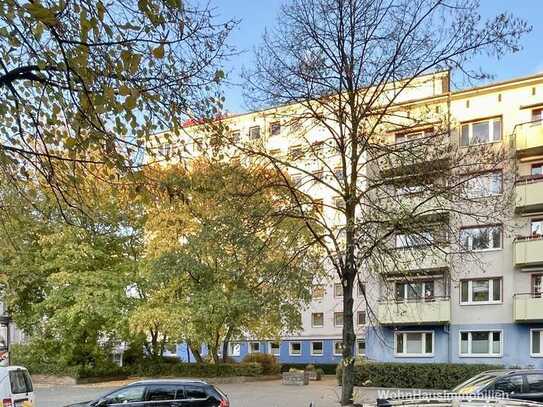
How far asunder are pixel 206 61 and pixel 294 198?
7894 millimetres

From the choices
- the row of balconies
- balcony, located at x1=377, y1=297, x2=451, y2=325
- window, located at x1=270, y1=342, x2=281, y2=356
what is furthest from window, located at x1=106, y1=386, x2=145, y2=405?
window, located at x1=270, y1=342, x2=281, y2=356

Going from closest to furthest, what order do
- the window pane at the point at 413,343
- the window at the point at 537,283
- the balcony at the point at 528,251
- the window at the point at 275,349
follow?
the balcony at the point at 528,251, the window at the point at 537,283, the window pane at the point at 413,343, the window at the point at 275,349

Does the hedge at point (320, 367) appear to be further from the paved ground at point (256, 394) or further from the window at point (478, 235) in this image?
the window at point (478, 235)

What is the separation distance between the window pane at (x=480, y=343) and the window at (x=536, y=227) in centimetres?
587

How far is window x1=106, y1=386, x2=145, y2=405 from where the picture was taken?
15.3 metres

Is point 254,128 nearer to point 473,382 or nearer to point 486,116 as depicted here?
point 473,382

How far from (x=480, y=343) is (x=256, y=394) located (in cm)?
1326

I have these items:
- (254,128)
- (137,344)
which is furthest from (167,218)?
(254,128)

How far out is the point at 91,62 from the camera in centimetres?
646

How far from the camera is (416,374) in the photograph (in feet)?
102

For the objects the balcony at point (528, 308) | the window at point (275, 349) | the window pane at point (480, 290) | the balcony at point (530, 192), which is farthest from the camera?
the window at point (275, 349)

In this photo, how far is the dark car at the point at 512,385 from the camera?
1598cm

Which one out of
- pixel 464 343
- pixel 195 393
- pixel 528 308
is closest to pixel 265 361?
pixel 464 343

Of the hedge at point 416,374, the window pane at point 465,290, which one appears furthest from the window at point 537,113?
the hedge at point 416,374
